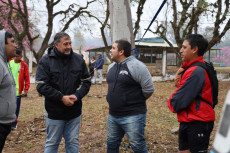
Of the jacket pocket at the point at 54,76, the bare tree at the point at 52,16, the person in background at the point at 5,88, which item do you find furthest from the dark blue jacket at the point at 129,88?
the bare tree at the point at 52,16

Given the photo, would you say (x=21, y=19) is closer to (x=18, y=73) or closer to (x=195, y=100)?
(x=18, y=73)

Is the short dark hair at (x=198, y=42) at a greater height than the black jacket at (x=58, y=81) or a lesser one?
A: greater

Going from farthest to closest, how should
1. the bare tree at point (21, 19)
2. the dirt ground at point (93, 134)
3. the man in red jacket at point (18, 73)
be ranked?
the bare tree at point (21, 19) < the man in red jacket at point (18, 73) < the dirt ground at point (93, 134)

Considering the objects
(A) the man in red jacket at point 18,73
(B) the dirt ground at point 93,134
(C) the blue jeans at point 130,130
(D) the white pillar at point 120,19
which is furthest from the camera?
(A) the man in red jacket at point 18,73

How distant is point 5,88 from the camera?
102 inches

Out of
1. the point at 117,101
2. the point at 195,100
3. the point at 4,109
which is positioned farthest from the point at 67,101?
the point at 195,100

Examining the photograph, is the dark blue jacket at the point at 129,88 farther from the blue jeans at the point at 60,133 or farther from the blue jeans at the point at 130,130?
the blue jeans at the point at 60,133

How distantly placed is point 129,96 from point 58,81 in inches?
38.9

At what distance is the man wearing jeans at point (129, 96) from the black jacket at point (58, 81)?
531mm

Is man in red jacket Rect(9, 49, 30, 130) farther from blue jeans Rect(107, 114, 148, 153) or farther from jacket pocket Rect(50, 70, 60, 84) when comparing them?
blue jeans Rect(107, 114, 148, 153)

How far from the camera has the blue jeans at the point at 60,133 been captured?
3.12m

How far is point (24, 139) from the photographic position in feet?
17.1

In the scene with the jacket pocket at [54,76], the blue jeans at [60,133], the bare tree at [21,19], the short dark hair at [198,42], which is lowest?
the blue jeans at [60,133]

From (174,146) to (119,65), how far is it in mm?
2344
